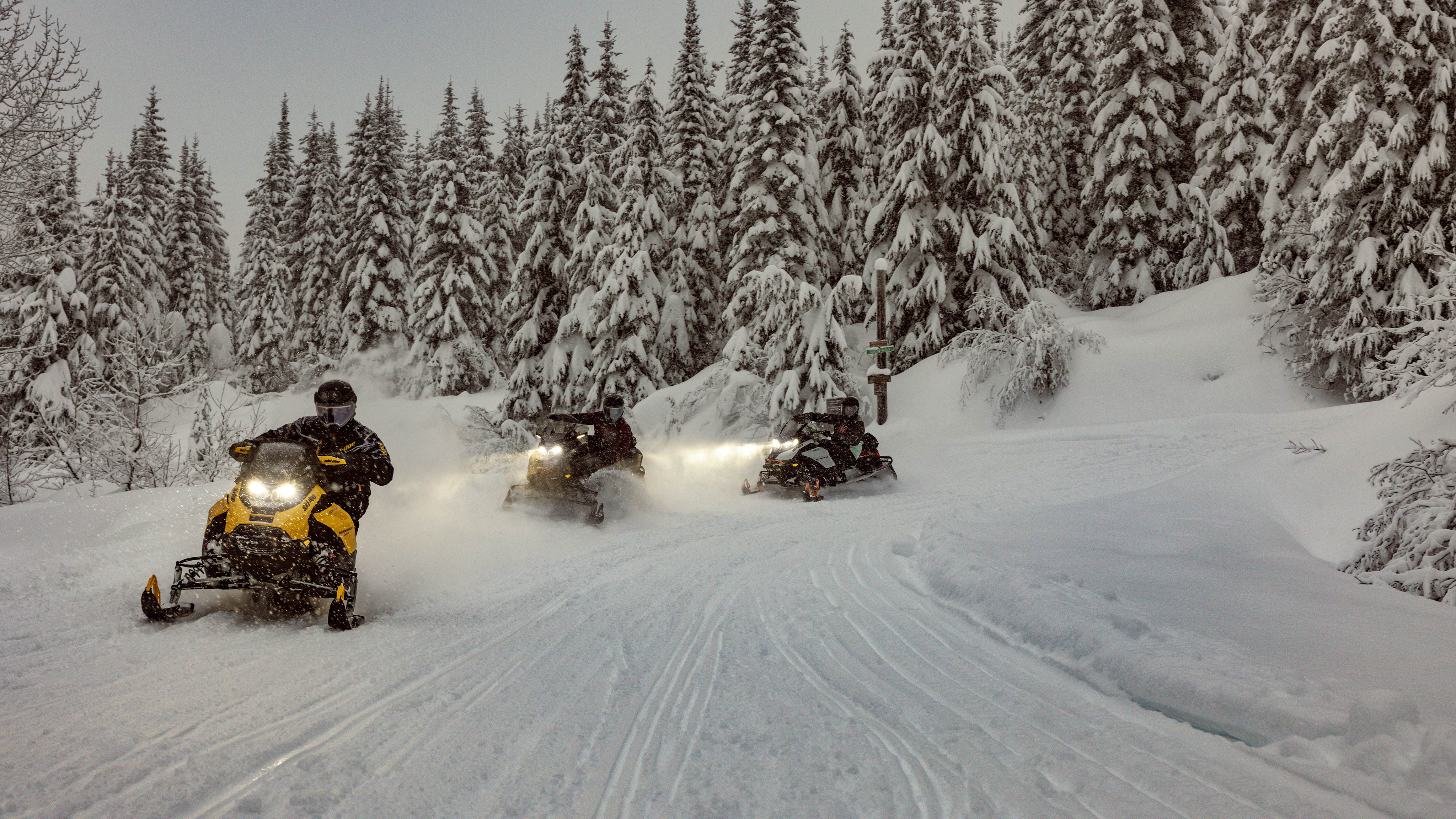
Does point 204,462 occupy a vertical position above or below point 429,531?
above

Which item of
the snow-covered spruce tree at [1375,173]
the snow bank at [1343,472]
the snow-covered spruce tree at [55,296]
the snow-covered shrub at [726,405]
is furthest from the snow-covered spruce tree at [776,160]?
the snow-covered spruce tree at [55,296]

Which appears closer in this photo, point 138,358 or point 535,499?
point 535,499

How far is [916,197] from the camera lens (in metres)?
23.8

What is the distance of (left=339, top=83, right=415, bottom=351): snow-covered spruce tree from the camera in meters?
34.2

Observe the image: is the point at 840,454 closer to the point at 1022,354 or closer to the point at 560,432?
the point at 560,432

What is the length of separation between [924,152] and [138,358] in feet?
71.0

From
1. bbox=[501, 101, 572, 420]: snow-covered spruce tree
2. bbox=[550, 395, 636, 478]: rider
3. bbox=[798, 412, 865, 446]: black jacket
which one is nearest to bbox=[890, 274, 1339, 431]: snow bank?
bbox=[798, 412, 865, 446]: black jacket

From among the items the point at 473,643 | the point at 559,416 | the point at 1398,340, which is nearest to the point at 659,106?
the point at 559,416

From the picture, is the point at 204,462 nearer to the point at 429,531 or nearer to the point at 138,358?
the point at 138,358

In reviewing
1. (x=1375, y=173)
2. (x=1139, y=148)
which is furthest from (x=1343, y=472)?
(x=1139, y=148)

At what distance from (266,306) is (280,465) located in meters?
40.9

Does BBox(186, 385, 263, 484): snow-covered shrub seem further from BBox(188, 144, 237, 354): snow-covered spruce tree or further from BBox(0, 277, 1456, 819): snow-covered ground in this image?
BBox(188, 144, 237, 354): snow-covered spruce tree

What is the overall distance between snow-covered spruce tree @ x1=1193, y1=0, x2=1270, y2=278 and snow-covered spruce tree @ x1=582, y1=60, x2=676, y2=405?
1960 centimetres

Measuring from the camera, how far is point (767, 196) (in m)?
22.8
